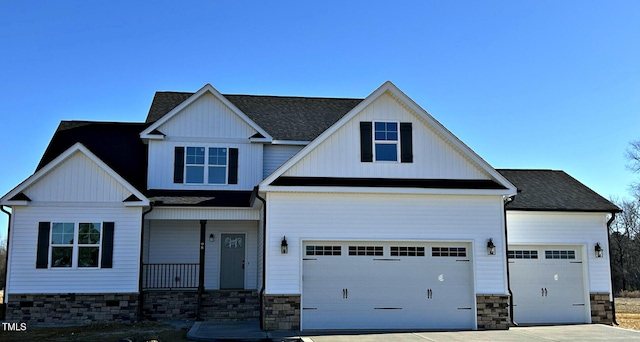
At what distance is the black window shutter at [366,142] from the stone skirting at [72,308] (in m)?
7.80

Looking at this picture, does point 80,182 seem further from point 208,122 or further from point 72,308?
point 208,122

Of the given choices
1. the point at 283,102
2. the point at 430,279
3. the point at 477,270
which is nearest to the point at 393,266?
the point at 430,279

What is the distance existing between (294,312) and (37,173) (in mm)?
8587

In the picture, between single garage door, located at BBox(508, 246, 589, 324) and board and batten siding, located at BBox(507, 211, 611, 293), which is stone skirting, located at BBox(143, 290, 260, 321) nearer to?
single garage door, located at BBox(508, 246, 589, 324)

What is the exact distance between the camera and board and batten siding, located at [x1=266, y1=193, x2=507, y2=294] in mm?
15531

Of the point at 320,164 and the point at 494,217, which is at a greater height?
the point at 320,164

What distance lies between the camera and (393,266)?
16.1m

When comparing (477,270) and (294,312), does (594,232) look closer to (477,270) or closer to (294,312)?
(477,270)

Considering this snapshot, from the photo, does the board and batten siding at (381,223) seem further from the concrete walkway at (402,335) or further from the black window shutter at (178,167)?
the black window shutter at (178,167)

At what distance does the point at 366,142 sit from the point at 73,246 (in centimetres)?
910

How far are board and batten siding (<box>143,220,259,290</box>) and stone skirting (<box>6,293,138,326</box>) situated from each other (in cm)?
224

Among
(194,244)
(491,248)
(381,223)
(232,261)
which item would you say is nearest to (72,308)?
(194,244)

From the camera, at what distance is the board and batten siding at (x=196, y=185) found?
65.7ft

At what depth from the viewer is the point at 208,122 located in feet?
67.4
